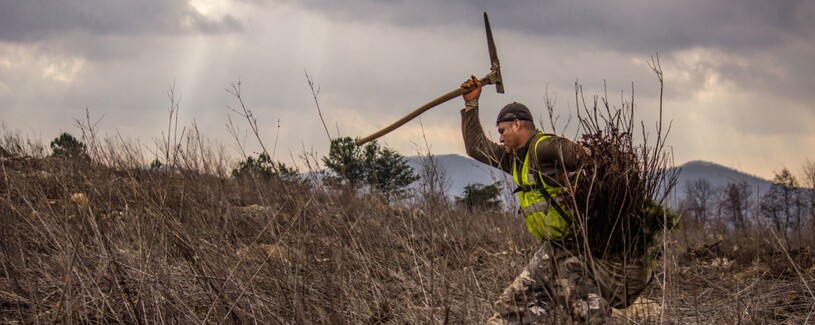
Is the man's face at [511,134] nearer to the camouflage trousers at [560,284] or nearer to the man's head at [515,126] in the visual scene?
the man's head at [515,126]

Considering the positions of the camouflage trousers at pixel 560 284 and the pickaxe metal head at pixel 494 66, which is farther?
the pickaxe metal head at pixel 494 66

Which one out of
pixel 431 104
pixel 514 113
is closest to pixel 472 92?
pixel 431 104

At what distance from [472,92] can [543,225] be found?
1.16 m

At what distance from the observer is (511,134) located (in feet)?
11.5

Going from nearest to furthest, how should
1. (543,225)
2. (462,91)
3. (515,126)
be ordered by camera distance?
(543,225) → (515,126) → (462,91)

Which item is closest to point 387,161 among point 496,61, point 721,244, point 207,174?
point 721,244

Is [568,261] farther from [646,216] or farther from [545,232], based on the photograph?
[646,216]

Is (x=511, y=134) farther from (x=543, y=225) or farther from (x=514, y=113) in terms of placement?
(x=543, y=225)

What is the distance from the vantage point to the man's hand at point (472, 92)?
4.09 meters

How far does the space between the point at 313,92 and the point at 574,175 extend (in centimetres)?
166

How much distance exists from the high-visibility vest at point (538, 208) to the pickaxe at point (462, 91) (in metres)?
0.80

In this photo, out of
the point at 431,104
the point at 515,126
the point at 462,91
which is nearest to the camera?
the point at 515,126

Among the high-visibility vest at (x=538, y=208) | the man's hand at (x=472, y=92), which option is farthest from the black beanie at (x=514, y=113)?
the man's hand at (x=472, y=92)

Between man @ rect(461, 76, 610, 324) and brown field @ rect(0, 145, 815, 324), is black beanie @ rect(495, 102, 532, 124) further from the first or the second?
brown field @ rect(0, 145, 815, 324)
